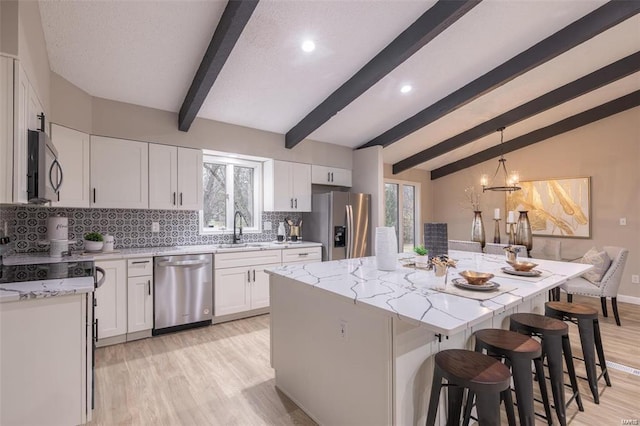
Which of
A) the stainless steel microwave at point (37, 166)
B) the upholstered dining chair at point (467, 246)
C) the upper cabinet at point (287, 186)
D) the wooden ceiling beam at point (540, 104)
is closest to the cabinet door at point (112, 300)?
the stainless steel microwave at point (37, 166)

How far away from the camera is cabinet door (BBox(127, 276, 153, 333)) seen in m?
3.08

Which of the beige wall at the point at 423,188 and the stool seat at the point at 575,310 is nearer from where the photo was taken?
the stool seat at the point at 575,310

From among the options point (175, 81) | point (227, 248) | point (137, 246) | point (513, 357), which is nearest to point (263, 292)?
point (227, 248)

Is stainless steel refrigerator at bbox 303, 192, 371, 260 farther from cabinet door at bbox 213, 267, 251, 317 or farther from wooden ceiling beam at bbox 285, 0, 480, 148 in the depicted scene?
cabinet door at bbox 213, 267, 251, 317

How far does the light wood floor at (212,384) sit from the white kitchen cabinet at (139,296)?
0.56 ft

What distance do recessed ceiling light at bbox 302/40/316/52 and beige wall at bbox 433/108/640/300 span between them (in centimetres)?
472

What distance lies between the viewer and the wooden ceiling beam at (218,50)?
2.21 metres

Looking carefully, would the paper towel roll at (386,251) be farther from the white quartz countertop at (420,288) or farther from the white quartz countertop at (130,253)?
the white quartz countertop at (130,253)

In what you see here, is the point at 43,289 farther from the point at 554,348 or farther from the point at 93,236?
the point at 554,348

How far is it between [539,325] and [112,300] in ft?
11.7

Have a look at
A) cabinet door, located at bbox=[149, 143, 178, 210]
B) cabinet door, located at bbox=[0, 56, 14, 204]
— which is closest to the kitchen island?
cabinet door, located at bbox=[0, 56, 14, 204]

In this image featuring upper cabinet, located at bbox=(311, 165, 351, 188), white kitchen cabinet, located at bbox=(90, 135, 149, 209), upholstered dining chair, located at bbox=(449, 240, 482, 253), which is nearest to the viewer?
white kitchen cabinet, located at bbox=(90, 135, 149, 209)

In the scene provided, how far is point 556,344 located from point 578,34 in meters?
2.89

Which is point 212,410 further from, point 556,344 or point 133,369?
point 556,344
